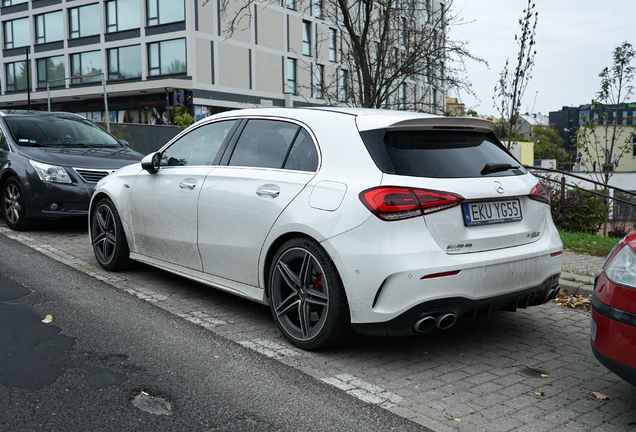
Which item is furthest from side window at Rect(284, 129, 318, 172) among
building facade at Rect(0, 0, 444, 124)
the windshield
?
building facade at Rect(0, 0, 444, 124)

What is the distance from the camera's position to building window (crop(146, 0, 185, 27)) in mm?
40406

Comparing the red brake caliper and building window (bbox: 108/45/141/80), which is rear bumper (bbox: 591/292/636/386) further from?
building window (bbox: 108/45/141/80)

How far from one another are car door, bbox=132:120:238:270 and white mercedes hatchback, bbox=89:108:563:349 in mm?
37

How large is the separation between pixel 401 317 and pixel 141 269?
3.73 meters

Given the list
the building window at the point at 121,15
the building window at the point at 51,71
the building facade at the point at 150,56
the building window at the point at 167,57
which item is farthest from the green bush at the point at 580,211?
the building window at the point at 51,71

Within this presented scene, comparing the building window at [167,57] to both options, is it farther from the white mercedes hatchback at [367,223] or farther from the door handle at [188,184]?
the white mercedes hatchback at [367,223]

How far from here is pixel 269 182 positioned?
4371mm

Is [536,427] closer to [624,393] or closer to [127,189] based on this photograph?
[624,393]

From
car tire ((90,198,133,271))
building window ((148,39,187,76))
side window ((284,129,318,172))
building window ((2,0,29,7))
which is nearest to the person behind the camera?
side window ((284,129,318,172))

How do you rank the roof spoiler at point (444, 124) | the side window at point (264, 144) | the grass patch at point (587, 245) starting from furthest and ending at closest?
the grass patch at point (587, 245)
the side window at point (264, 144)
the roof spoiler at point (444, 124)

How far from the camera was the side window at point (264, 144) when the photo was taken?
14.7 ft

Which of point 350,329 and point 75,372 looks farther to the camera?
point 350,329

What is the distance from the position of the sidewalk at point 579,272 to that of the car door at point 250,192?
9.96ft

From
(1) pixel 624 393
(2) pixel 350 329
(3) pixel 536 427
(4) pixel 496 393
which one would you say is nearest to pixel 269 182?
(2) pixel 350 329
